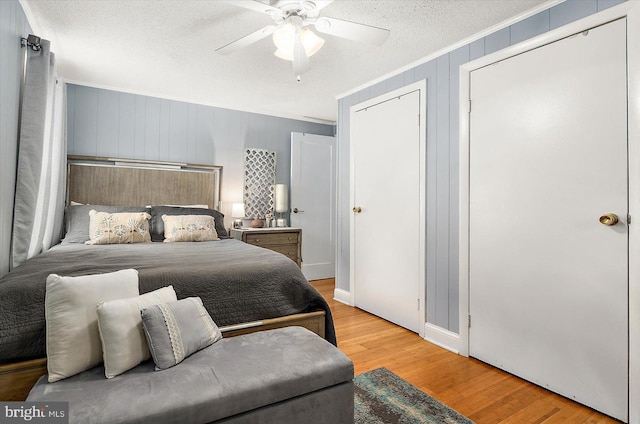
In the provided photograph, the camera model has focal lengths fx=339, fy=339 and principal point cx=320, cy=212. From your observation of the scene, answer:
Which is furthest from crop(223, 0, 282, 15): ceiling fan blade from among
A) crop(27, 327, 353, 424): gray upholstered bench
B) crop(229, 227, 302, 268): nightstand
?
crop(229, 227, 302, 268): nightstand

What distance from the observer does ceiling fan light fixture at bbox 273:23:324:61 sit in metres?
2.10

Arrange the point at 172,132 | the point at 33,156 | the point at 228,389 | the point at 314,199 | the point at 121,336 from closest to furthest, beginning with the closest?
the point at 228,389
the point at 121,336
the point at 33,156
the point at 172,132
the point at 314,199

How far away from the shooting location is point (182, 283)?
1841mm

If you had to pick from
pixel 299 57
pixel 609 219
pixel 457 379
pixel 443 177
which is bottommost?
pixel 457 379

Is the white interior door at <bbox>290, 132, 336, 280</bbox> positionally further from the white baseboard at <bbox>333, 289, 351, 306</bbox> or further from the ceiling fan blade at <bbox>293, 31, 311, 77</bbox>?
the ceiling fan blade at <bbox>293, 31, 311, 77</bbox>

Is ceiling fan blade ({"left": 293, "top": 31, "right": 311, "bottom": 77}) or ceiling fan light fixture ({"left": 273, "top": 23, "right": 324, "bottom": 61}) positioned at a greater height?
ceiling fan light fixture ({"left": 273, "top": 23, "right": 324, "bottom": 61})

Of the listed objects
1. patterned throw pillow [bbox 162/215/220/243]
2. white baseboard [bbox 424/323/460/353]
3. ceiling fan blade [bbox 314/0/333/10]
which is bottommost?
white baseboard [bbox 424/323/460/353]

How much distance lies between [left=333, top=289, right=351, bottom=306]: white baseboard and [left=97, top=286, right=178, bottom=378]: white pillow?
8.72ft

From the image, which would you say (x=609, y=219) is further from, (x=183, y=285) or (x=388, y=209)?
(x=183, y=285)

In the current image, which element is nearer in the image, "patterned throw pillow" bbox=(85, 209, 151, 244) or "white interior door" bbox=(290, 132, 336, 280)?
"patterned throw pillow" bbox=(85, 209, 151, 244)

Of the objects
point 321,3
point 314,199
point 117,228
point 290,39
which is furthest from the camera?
point 314,199

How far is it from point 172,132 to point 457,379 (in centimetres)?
389

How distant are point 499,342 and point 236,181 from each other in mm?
3477

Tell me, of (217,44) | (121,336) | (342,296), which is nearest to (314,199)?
(342,296)
